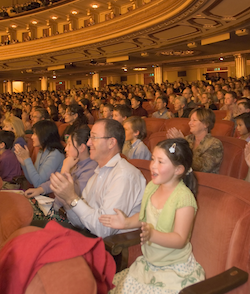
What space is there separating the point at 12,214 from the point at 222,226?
0.89 metres

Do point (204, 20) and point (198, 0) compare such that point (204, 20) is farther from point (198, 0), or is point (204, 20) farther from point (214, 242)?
point (214, 242)

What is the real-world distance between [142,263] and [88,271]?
81 centimetres

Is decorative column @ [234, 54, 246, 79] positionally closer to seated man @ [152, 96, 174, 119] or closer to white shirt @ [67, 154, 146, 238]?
seated man @ [152, 96, 174, 119]

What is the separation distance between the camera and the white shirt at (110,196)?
1.78 meters

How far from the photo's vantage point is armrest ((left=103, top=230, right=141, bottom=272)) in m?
1.58

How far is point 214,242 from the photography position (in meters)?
1.46

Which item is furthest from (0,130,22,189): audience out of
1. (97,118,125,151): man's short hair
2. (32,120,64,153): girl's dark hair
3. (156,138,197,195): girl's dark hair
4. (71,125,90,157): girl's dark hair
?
(156,138,197,195): girl's dark hair

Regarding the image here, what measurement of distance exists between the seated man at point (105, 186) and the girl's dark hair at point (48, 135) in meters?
1.12

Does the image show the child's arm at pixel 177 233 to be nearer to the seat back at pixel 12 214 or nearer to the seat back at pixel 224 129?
the seat back at pixel 12 214

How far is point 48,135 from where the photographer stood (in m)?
3.14

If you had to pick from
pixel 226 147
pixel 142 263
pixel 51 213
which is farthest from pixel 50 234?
pixel 226 147

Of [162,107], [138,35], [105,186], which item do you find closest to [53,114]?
[162,107]

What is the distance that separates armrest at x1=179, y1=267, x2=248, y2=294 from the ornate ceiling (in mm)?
8142

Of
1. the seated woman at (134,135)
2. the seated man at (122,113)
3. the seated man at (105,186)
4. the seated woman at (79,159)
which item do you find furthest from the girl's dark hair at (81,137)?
the seated man at (122,113)
